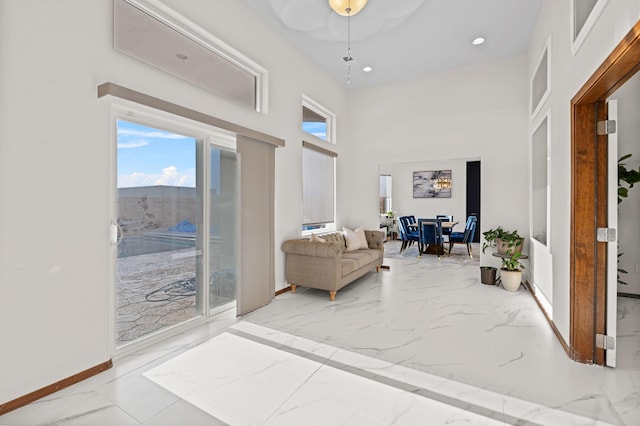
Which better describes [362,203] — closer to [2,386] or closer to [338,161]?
[338,161]

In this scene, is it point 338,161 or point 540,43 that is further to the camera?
point 338,161

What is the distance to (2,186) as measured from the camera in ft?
5.82

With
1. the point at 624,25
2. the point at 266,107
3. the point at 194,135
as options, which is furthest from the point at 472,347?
the point at 266,107

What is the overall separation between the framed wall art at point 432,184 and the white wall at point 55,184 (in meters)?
9.52

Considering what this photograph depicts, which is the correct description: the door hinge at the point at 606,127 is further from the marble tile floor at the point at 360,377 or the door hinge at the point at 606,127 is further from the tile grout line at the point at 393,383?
the tile grout line at the point at 393,383

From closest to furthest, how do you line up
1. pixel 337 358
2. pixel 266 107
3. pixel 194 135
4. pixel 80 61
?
pixel 80 61 → pixel 337 358 → pixel 194 135 → pixel 266 107

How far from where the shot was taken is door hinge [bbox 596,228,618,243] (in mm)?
2236

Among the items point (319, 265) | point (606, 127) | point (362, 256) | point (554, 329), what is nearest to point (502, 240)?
point (554, 329)

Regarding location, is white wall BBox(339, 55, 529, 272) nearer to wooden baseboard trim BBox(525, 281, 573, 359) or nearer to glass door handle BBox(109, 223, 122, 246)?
wooden baseboard trim BBox(525, 281, 573, 359)

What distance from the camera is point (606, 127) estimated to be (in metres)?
2.27

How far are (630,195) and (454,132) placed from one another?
2.55 m

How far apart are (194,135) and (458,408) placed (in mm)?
3182

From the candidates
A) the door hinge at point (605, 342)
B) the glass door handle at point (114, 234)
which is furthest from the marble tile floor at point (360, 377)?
the glass door handle at point (114, 234)

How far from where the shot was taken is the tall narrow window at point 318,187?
16.4 ft
